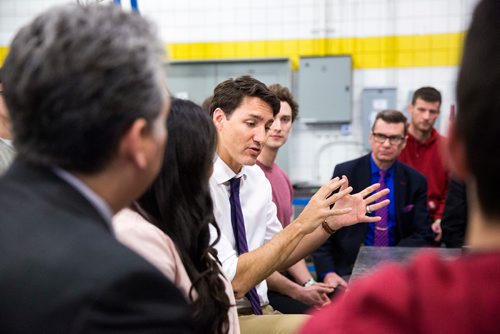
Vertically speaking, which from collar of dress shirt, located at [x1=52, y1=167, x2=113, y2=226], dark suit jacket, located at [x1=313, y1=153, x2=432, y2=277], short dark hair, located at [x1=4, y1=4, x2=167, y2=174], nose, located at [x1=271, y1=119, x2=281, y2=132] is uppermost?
short dark hair, located at [x1=4, y1=4, x2=167, y2=174]

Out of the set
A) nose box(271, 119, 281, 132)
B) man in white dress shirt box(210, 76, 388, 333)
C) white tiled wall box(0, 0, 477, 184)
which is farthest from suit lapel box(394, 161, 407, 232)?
white tiled wall box(0, 0, 477, 184)

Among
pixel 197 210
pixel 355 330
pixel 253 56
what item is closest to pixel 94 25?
pixel 355 330

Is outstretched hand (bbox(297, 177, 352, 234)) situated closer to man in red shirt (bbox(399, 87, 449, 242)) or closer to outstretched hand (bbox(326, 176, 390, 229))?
outstretched hand (bbox(326, 176, 390, 229))

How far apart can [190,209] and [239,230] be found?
851 millimetres

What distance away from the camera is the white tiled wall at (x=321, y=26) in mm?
5879

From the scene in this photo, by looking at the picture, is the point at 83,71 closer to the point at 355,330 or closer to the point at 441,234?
the point at 355,330

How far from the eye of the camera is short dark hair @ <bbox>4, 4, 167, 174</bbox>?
0.76 meters

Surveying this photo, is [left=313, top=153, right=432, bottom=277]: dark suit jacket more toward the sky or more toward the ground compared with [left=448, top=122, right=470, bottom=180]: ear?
more toward the ground

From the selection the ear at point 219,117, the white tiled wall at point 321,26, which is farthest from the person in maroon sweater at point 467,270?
the white tiled wall at point 321,26

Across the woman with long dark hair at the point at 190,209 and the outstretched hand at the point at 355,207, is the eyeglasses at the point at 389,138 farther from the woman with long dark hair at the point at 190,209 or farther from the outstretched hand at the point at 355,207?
the woman with long dark hair at the point at 190,209

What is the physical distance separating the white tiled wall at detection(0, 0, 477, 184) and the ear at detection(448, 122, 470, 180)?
17.7 feet

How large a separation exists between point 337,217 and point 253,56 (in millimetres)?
4077

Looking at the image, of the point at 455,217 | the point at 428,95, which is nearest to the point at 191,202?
the point at 455,217

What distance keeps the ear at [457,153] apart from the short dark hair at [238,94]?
75.5 inches
